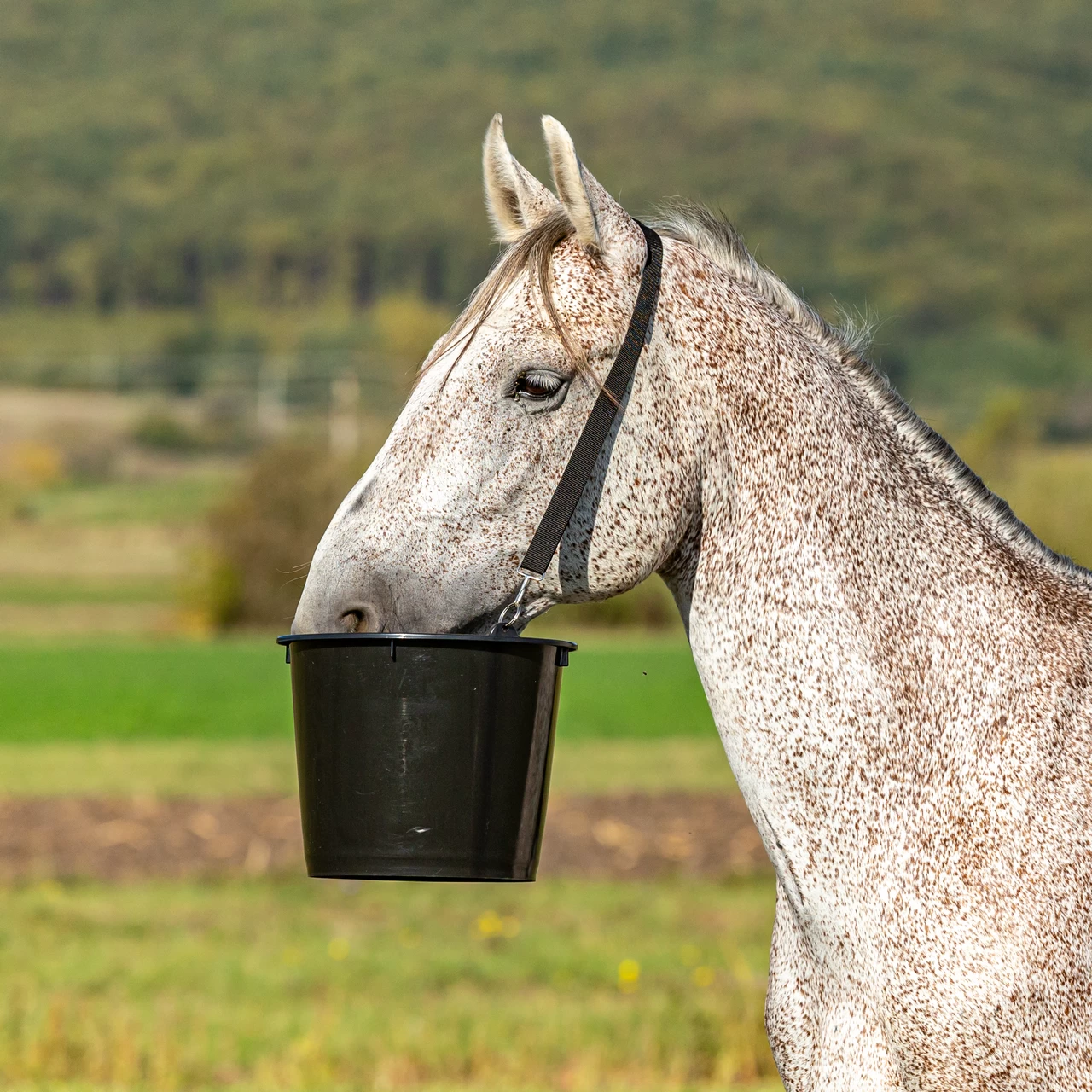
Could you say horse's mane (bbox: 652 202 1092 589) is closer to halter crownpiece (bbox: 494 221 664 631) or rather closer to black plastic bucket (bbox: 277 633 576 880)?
halter crownpiece (bbox: 494 221 664 631)

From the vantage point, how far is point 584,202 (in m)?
2.70

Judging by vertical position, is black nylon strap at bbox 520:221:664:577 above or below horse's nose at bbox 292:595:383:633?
above

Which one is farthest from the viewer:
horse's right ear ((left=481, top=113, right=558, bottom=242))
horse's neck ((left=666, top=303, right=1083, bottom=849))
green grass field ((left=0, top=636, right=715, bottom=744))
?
green grass field ((left=0, top=636, right=715, bottom=744))

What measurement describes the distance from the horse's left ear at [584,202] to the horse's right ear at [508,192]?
0.12m

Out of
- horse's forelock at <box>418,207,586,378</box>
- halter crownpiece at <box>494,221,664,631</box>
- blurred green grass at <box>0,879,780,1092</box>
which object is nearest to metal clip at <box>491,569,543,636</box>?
halter crownpiece at <box>494,221,664,631</box>

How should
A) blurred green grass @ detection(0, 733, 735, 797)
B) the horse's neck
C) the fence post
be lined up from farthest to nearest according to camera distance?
the fence post
blurred green grass @ detection(0, 733, 735, 797)
the horse's neck

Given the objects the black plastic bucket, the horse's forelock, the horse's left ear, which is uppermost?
the horse's left ear

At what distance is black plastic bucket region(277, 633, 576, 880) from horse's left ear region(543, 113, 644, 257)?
0.76 m

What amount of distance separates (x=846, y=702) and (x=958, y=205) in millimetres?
196374

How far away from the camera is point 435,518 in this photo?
8.70 ft

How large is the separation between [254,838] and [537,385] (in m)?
10.3

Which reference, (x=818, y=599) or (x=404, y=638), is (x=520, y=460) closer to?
(x=404, y=638)

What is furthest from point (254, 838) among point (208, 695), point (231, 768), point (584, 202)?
point (208, 695)

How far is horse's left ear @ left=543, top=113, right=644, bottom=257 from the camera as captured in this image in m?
2.66
